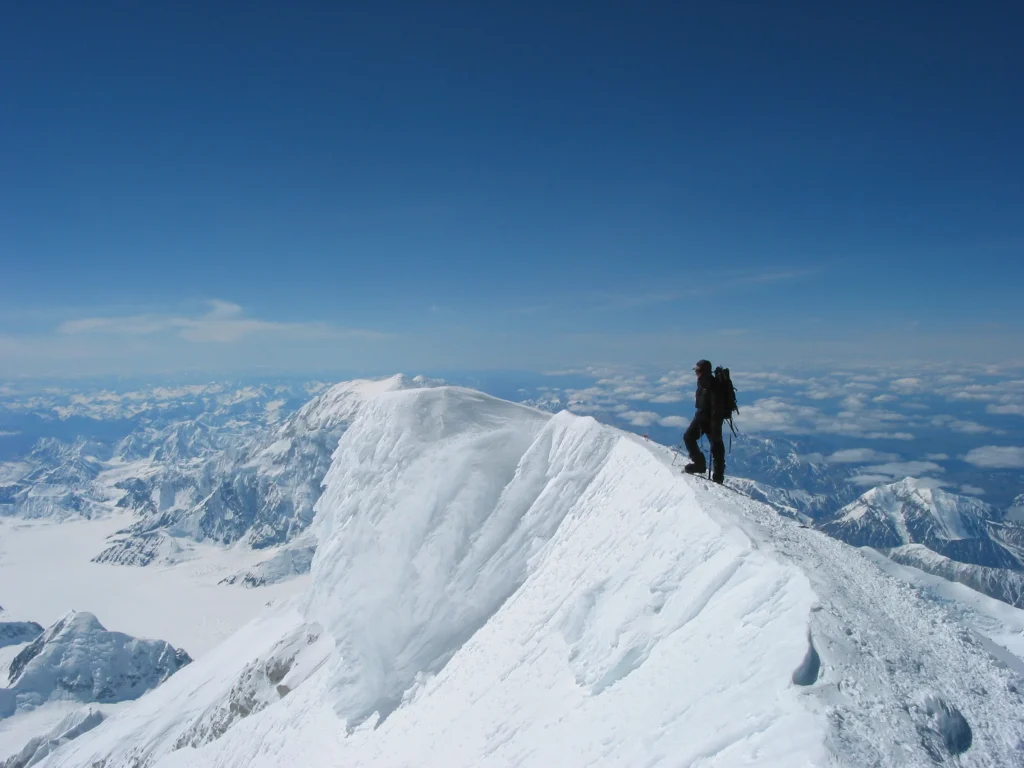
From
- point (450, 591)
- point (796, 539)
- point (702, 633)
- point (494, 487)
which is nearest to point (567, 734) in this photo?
point (702, 633)

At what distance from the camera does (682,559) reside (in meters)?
13.5

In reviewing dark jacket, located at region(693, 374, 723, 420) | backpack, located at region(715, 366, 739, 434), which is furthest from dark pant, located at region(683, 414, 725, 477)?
backpack, located at region(715, 366, 739, 434)

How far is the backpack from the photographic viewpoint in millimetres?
17969

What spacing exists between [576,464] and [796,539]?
38.3 ft

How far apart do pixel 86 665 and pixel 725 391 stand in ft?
786

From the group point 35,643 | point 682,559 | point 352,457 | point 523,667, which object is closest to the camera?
point 682,559

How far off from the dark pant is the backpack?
0.39 m

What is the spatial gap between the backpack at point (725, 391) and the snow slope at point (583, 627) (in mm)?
2711

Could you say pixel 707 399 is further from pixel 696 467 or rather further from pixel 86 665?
pixel 86 665

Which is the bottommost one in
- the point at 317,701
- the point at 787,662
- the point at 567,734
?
the point at 317,701

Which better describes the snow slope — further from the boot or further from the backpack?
the backpack

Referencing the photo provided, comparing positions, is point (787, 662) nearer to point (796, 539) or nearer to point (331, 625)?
point (796, 539)

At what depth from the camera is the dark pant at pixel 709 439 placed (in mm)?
18125

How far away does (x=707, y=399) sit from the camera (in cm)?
1809
